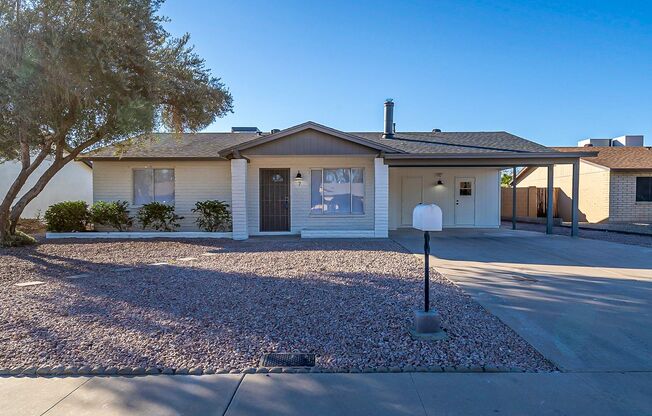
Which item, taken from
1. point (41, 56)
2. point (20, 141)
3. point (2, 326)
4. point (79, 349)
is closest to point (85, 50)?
point (41, 56)

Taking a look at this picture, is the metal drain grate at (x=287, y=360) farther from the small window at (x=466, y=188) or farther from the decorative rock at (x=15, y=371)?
the small window at (x=466, y=188)

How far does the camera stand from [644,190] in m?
18.1

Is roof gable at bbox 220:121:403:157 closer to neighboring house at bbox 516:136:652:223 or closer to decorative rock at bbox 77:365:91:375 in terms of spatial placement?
decorative rock at bbox 77:365:91:375

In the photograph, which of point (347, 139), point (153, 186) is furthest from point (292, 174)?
point (153, 186)

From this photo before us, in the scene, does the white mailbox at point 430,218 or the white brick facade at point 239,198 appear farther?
the white brick facade at point 239,198

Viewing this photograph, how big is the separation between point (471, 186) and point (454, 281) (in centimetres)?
1055

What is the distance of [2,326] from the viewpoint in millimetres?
4383

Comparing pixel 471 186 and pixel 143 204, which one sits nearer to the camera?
pixel 143 204

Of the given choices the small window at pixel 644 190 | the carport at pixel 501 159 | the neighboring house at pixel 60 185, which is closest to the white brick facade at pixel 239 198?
the carport at pixel 501 159

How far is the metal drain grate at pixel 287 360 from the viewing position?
11.4 feet

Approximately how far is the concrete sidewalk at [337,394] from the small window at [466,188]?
43.8 feet

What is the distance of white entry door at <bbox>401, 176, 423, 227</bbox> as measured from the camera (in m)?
16.0

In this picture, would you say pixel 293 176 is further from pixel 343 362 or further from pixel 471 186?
pixel 343 362

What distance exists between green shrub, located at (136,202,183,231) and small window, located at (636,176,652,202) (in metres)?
19.9
